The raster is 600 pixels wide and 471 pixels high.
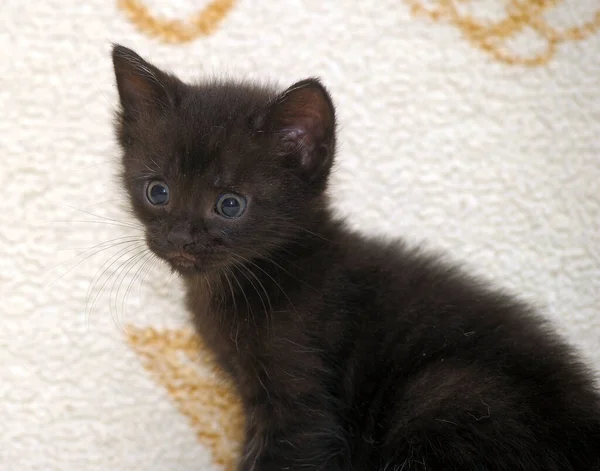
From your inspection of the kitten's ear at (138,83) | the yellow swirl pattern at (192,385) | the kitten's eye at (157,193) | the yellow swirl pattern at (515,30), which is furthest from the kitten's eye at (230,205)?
the yellow swirl pattern at (515,30)

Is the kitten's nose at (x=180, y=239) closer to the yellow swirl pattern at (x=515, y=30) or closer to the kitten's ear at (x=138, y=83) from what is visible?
the kitten's ear at (x=138, y=83)

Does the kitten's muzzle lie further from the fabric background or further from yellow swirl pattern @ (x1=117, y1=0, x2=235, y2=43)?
yellow swirl pattern @ (x1=117, y1=0, x2=235, y2=43)

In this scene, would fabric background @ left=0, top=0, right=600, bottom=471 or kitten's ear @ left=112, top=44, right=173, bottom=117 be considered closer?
kitten's ear @ left=112, top=44, right=173, bottom=117

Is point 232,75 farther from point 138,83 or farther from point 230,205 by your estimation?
point 230,205

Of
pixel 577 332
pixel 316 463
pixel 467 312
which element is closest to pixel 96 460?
pixel 316 463

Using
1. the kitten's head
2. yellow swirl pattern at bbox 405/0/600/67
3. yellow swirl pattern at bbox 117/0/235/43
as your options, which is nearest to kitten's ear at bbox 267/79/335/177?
the kitten's head

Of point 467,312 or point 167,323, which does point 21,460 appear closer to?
point 167,323
